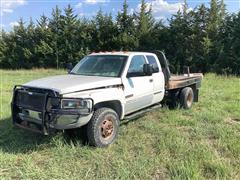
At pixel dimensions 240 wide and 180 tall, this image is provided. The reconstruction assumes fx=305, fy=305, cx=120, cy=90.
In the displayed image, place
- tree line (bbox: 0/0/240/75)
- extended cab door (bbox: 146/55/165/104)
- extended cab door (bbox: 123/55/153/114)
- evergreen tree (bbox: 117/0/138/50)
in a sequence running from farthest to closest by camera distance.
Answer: evergreen tree (bbox: 117/0/138/50) → tree line (bbox: 0/0/240/75) → extended cab door (bbox: 146/55/165/104) → extended cab door (bbox: 123/55/153/114)

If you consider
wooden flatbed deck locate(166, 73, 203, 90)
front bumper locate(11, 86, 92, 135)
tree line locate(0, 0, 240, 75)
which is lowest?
front bumper locate(11, 86, 92, 135)

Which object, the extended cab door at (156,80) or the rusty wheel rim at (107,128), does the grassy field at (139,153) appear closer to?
the rusty wheel rim at (107,128)

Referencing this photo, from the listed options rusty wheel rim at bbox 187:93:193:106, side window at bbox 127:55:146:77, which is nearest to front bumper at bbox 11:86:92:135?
side window at bbox 127:55:146:77

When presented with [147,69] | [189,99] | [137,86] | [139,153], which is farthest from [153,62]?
[139,153]

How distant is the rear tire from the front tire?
11.1 feet

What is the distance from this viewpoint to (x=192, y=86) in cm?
966

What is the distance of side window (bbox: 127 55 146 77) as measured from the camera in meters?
6.58

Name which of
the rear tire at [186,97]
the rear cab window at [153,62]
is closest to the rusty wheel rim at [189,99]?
the rear tire at [186,97]

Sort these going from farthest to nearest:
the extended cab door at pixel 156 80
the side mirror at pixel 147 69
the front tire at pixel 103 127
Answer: the extended cab door at pixel 156 80
the side mirror at pixel 147 69
the front tire at pixel 103 127

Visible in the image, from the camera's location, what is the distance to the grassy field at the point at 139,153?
4508 mm

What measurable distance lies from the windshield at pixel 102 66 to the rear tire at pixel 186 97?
9.11ft

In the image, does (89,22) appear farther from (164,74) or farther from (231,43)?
(164,74)

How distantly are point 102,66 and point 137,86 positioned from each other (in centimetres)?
91

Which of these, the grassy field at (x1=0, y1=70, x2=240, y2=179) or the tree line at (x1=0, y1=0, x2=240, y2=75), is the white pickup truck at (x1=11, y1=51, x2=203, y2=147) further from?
the tree line at (x1=0, y1=0, x2=240, y2=75)
